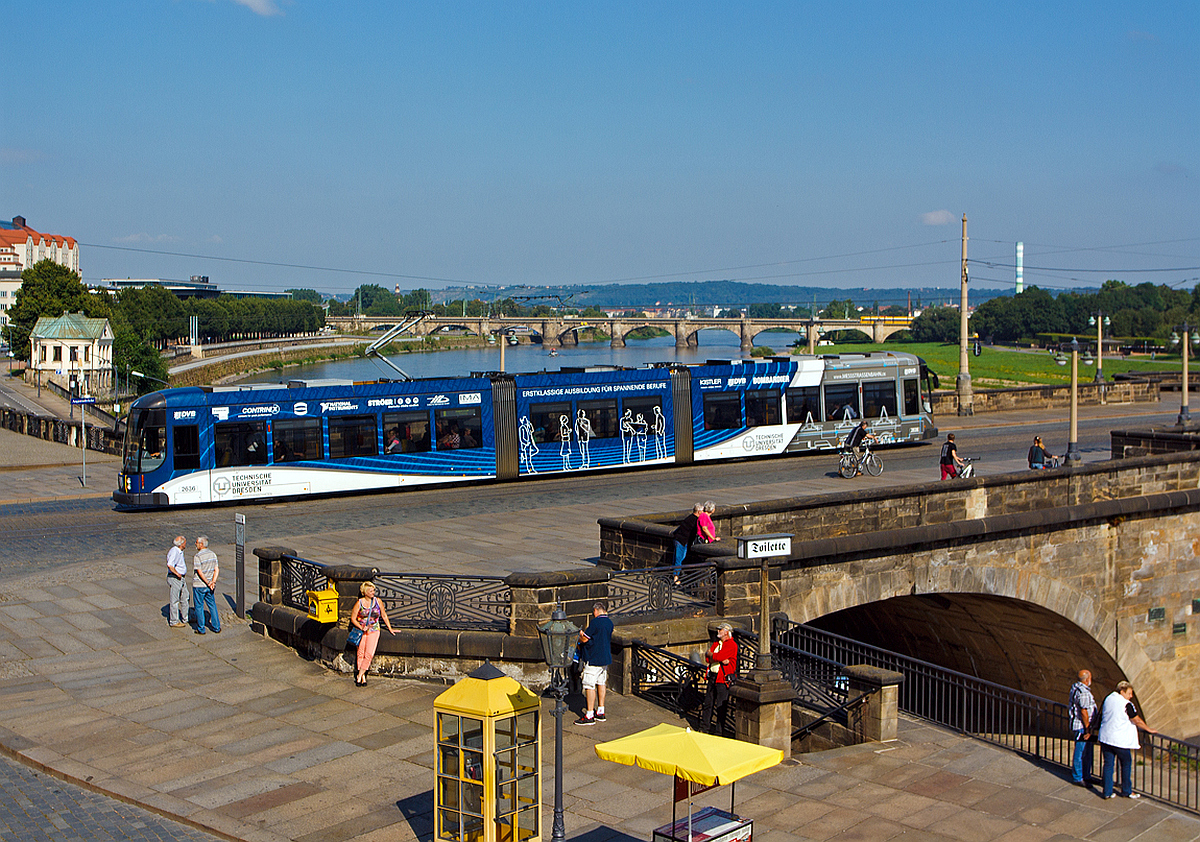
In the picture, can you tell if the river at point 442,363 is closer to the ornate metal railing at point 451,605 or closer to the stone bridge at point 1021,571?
the stone bridge at point 1021,571

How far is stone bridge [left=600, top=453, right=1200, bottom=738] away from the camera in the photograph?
18.4m

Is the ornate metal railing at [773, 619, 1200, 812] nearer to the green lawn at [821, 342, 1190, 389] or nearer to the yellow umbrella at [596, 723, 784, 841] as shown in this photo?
the yellow umbrella at [596, 723, 784, 841]

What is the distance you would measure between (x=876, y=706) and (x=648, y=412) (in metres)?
19.9

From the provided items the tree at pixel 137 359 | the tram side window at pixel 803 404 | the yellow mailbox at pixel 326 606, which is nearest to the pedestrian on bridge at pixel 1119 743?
the yellow mailbox at pixel 326 606

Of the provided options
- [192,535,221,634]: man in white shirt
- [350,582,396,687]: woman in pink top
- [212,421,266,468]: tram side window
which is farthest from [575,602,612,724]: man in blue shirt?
[212,421,266,468]: tram side window

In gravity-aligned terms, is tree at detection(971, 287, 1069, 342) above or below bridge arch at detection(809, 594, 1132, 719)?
above

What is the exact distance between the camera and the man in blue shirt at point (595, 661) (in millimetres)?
12273

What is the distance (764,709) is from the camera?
38.2 feet

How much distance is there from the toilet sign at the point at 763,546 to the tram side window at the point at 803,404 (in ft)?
76.5

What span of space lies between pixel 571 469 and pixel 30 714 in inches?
736

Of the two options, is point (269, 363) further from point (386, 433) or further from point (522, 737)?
point (522, 737)

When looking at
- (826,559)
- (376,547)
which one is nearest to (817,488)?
(826,559)

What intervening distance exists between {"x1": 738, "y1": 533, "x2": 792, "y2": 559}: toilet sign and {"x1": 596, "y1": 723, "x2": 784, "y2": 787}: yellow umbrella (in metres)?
2.28

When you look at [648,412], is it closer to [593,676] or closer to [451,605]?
[451,605]
